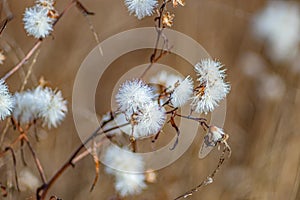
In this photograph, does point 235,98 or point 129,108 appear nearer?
point 129,108

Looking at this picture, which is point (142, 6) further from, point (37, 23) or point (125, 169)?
point (125, 169)

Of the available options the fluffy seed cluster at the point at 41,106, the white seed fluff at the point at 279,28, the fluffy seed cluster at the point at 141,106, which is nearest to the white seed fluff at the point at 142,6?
the fluffy seed cluster at the point at 141,106

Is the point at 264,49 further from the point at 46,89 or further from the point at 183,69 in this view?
the point at 46,89

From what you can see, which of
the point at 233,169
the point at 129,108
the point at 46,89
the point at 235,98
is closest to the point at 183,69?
the point at 235,98

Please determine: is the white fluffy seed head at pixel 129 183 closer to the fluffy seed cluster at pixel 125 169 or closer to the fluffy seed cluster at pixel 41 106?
the fluffy seed cluster at pixel 125 169

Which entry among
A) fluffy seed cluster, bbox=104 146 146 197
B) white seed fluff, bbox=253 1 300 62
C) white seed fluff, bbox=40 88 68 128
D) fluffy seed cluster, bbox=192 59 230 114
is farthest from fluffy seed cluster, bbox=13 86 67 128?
white seed fluff, bbox=253 1 300 62

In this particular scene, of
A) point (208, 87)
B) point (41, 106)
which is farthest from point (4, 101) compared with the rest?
point (208, 87)
